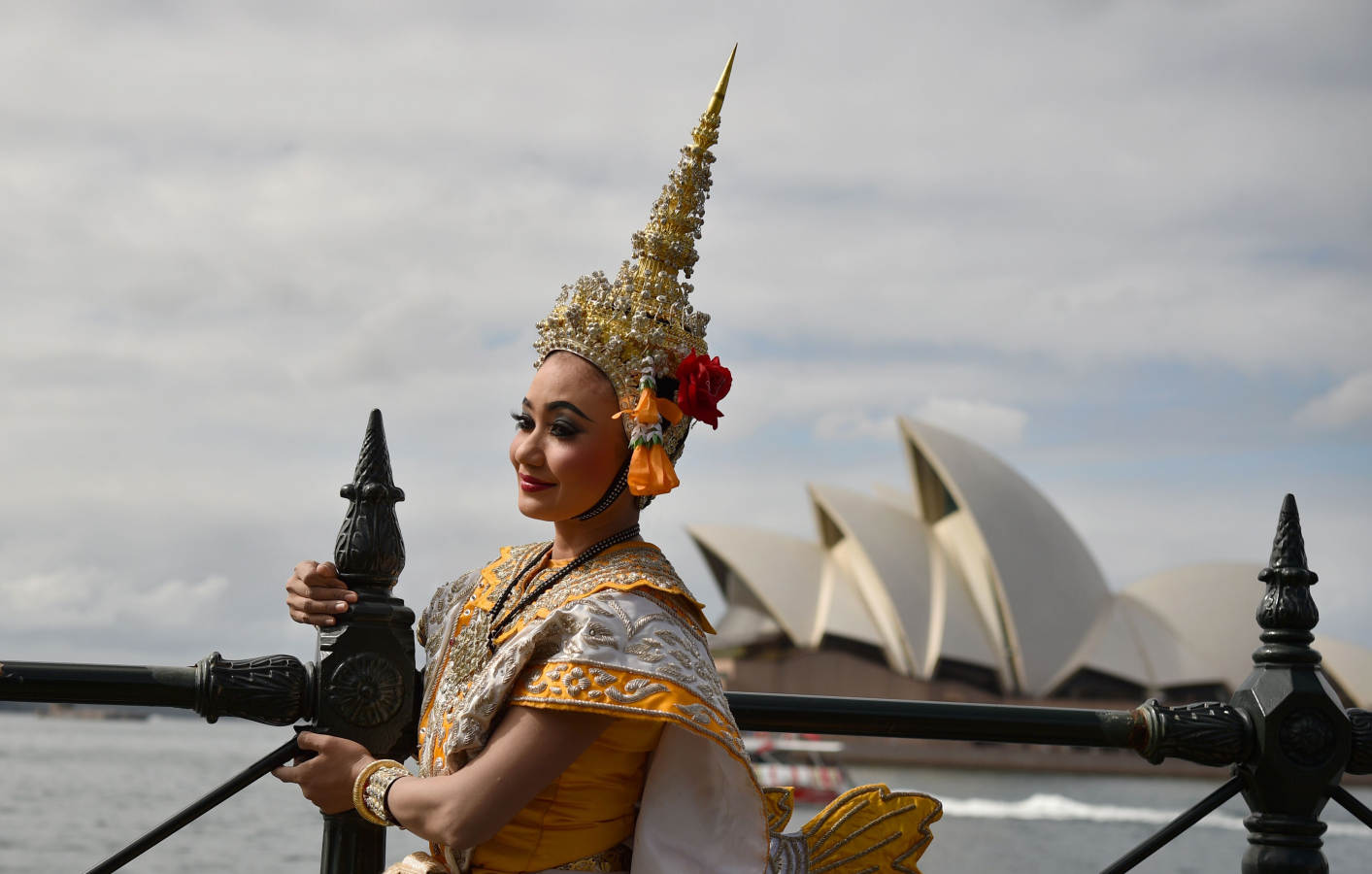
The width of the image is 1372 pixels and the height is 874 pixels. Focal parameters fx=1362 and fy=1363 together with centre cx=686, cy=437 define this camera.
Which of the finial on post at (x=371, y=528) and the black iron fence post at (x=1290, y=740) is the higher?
the finial on post at (x=371, y=528)

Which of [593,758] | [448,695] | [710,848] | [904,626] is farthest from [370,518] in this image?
[904,626]

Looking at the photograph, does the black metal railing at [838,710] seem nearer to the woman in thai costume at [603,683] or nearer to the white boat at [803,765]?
the woman in thai costume at [603,683]

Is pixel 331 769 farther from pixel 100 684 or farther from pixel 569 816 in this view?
pixel 100 684

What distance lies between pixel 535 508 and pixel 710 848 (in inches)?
18.6

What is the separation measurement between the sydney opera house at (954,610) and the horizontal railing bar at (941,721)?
26108 mm

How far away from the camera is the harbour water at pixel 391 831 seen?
1444cm

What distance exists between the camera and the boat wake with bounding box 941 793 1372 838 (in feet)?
70.3

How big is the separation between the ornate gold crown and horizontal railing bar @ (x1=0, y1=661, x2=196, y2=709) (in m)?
0.69

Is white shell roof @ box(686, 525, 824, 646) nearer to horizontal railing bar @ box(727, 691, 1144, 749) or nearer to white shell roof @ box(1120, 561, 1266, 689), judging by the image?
white shell roof @ box(1120, 561, 1266, 689)

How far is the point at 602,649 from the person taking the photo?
156 centimetres

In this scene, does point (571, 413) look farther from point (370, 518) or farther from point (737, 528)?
point (737, 528)

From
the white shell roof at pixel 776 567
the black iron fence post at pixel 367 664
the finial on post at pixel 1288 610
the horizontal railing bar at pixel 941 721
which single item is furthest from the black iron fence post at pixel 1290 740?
the white shell roof at pixel 776 567

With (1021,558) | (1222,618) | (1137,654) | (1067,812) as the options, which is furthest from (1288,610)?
(1222,618)

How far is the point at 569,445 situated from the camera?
174cm
